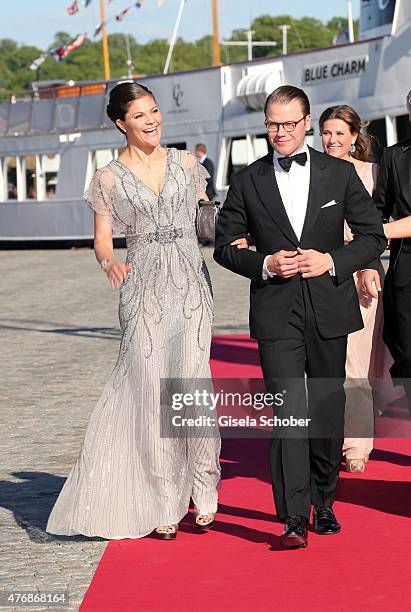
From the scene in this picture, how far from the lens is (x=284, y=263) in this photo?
582 cm

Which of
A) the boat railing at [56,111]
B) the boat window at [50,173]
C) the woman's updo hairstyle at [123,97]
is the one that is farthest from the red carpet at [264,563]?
the boat window at [50,173]

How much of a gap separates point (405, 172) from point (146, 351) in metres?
1.42

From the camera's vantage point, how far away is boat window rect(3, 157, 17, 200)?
4038 cm

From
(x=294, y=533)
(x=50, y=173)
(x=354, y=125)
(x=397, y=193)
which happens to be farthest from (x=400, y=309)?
(x=50, y=173)

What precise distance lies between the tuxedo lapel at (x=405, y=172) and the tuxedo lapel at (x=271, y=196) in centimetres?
75

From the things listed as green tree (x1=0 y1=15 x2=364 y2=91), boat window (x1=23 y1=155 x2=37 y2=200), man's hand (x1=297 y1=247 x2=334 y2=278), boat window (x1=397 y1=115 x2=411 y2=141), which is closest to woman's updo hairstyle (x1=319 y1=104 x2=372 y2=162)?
man's hand (x1=297 y1=247 x2=334 y2=278)

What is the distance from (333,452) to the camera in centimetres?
616

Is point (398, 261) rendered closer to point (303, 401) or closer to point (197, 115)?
point (303, 401)

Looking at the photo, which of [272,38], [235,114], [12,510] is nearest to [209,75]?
[235,114]

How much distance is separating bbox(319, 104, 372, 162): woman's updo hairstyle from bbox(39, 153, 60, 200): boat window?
31162mm

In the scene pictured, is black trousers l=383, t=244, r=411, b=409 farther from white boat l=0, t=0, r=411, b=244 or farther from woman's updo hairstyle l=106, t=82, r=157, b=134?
white boat l=0, t=0, r=411, b=244

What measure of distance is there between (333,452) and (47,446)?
115 inches

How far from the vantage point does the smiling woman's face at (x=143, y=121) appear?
20.9 ft

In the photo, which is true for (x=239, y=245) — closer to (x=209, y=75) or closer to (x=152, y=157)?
(x=152, y=157)
